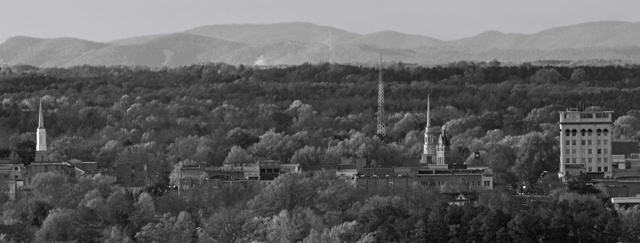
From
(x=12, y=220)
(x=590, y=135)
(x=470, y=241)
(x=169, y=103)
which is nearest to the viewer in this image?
(x=470, y=241)

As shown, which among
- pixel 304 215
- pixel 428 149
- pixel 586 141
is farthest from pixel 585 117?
pixel 304 215

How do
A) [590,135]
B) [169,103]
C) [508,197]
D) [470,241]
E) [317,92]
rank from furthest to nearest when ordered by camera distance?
[317,92]
[169,103]
[590,135]
[508,197]
[470,241]

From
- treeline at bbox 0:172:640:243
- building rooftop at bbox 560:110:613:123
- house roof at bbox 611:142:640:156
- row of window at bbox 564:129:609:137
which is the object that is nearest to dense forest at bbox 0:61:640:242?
treeline at bbox 0:172:640:243

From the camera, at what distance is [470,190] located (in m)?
116

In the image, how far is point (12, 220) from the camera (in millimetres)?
102500

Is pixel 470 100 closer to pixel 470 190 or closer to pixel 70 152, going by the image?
pixel 70 152

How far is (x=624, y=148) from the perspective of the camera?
5295 inches

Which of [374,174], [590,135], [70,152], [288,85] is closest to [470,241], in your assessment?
[374,174]

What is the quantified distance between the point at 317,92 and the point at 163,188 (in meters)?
64.2

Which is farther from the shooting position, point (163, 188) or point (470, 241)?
point (163, 188)

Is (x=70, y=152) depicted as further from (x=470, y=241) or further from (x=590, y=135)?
(x=470, y=241)

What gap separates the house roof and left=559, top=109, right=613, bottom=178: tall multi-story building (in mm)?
1893

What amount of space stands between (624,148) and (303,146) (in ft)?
63.4

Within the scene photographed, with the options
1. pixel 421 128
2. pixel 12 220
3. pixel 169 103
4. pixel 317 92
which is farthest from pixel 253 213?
pixel 317 92
